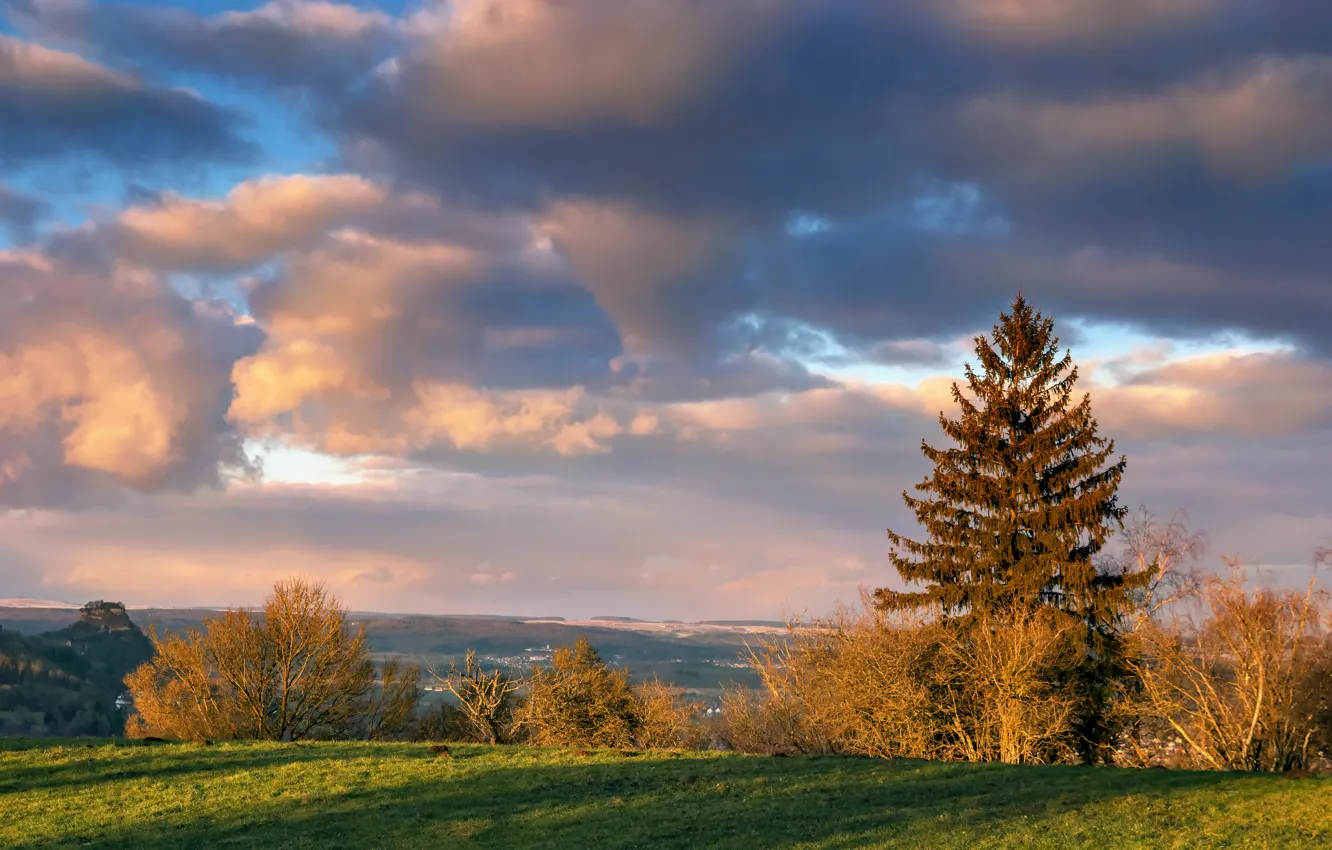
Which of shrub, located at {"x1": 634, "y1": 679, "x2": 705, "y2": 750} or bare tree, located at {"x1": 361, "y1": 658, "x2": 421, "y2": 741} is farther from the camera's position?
shrub, located at {"x1": 634, "y1": 679, "x2": 705, "y2": 750}

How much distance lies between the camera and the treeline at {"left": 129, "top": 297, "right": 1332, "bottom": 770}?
100ft

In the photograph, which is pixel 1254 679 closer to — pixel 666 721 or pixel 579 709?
pixel 666 721

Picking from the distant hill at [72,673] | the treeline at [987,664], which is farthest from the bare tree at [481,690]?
the distant hill at [72,673]

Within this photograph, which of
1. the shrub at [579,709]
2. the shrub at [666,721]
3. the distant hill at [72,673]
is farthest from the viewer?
the distant hill at [72,673]

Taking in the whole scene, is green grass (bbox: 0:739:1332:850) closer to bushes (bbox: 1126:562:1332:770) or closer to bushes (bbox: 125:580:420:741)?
bushes (bbox: 1126:562:1332:770)

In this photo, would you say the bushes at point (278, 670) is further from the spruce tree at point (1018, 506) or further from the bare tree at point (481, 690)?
the spruce tree at point (1018, 506)

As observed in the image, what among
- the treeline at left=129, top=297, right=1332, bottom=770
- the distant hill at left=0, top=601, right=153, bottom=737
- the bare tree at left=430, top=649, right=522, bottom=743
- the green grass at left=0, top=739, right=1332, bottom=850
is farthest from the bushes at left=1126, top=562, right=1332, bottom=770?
the distant hill at left=0, top=601, right=153, bottom=737

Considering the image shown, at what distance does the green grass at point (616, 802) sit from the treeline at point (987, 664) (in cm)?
888

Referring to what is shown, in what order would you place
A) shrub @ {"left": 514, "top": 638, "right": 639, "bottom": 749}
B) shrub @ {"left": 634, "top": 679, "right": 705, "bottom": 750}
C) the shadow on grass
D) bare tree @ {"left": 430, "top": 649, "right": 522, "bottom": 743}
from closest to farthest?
1. the shadow on grass
2. shrub @ {"left": 634, "top": 679, "right": 705, "bottom": 750}
3. bare tree @ {"left": 430, "top": 649, "right": 522, "bottom": 743}
4. shrub @ {"left": 514, "top": 638, "right": 639, "bottom": 749}

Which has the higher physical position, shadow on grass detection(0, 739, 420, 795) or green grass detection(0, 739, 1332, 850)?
shadow on grass detection(0, 739, 420, 795)

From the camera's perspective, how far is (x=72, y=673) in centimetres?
13600

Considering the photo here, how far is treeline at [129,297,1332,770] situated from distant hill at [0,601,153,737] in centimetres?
6869

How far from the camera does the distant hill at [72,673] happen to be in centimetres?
11050

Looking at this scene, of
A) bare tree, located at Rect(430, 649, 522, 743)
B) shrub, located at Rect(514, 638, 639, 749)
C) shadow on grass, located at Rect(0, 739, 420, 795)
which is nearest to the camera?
shadow on grass, located at Rect(0, 739, 420, 795)
